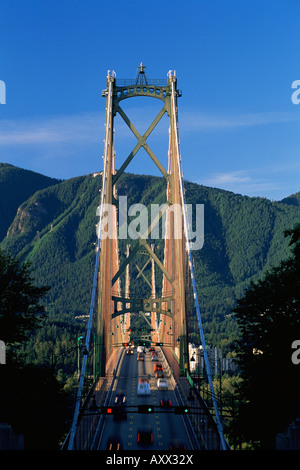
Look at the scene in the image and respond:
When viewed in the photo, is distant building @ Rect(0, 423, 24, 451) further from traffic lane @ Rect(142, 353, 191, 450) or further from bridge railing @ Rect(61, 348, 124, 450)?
traffic lane @ Rect(142, 353, 191, 450)

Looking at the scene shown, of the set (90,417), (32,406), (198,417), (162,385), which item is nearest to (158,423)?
(198,417)

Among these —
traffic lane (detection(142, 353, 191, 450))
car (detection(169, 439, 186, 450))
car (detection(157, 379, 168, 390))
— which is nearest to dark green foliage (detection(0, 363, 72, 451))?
traffic lane (detection(142, 353, 191, 450))

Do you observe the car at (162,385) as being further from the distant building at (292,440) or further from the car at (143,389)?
the distant building at (292,440)

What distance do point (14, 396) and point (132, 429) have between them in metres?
12.7

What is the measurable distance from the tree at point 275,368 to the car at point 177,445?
348 centimetres

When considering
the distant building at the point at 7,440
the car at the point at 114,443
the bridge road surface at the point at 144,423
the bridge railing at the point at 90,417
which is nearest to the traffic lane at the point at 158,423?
the bridge road surface at the point at 144,423

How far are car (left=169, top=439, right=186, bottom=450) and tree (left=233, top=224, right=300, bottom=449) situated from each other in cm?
348

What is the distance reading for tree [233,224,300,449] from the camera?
39.7 metres

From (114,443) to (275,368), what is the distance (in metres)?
10.7

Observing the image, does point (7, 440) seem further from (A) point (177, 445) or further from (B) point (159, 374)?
(B) point (159, 374)

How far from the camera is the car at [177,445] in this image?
142ft

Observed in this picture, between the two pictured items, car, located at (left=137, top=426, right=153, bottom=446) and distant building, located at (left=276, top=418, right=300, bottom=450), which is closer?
distant building, located at (left=276, top=418, right=300, bottom=450)

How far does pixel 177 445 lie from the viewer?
4406 centimetres
